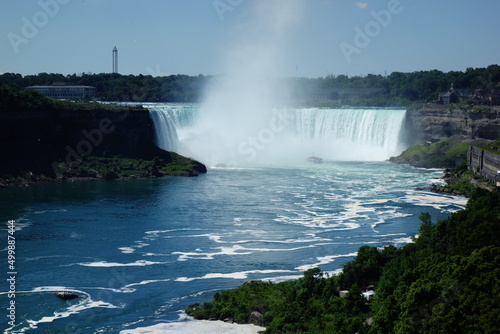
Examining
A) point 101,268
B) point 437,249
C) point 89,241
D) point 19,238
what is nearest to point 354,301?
point 437,249

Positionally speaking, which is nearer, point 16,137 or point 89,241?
point 89,241

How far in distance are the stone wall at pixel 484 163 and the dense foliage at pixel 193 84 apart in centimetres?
3453

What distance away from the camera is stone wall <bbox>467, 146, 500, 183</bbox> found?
126 ft

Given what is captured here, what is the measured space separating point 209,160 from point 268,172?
266 inches

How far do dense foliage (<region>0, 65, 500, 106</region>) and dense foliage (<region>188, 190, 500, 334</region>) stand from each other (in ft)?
180

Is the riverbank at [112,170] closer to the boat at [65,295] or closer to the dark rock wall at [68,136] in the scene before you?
the dark rock wall at [68,136]

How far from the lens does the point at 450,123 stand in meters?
55.3

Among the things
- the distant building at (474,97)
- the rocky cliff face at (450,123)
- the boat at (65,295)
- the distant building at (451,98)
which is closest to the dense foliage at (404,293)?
the boat at (65,295)

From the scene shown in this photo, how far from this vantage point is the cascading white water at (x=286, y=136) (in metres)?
54.2

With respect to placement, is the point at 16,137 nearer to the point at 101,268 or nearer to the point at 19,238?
the point at 19,238

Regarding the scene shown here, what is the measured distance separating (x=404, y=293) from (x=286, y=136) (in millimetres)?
45730

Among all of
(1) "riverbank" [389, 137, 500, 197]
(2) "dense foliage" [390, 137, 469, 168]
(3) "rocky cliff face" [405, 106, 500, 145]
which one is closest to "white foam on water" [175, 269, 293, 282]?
(1) "riverbank" [389, 137, 500, 197]

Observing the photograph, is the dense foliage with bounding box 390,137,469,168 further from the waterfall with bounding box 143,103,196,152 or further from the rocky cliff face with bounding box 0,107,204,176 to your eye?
the rocky cliff face with bounding box 0,107,204,176

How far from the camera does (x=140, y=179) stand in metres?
45.0
